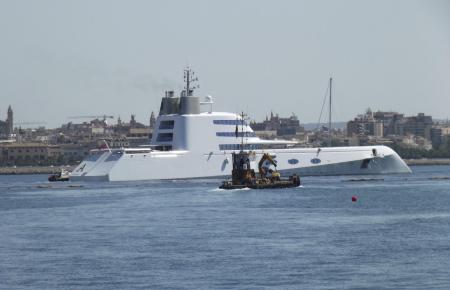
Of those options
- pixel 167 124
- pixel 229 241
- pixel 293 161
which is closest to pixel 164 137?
pixel 167 124

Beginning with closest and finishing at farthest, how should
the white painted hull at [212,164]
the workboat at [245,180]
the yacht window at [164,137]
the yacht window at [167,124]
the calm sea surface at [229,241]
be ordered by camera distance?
the calm sea surface at [229,241]
the workboat at [245,180]
the white painted hull at [212,164]
the yacht window at [164,137]
the yacht window at [167,124]

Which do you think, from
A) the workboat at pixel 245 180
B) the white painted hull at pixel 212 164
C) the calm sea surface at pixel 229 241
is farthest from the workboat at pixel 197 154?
the calm sea surface at pixel 229 241

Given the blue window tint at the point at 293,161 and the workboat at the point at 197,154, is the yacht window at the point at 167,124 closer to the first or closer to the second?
the workboat at the point at 197,154

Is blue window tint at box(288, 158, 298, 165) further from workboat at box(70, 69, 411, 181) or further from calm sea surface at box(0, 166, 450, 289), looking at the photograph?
calm sea surface at box(0, 166, 450, 289)

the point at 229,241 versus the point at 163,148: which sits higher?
the point at 163,148

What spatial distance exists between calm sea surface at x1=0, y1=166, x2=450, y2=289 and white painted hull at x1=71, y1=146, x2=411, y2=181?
23.8 meters

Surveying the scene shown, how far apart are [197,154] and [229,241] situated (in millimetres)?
57493

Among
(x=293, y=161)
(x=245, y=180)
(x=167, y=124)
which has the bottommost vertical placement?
(x=245, y=180)

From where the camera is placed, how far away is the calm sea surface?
131 feet

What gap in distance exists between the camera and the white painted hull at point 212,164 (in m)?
104

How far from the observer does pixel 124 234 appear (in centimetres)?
5297

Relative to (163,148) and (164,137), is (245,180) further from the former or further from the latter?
(164,137)

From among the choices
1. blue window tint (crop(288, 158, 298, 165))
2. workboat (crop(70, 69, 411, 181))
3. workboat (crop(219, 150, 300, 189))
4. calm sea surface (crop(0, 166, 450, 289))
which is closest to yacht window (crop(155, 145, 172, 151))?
workboat (crop(70, 69, 411, 181))

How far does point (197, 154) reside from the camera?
107 m
